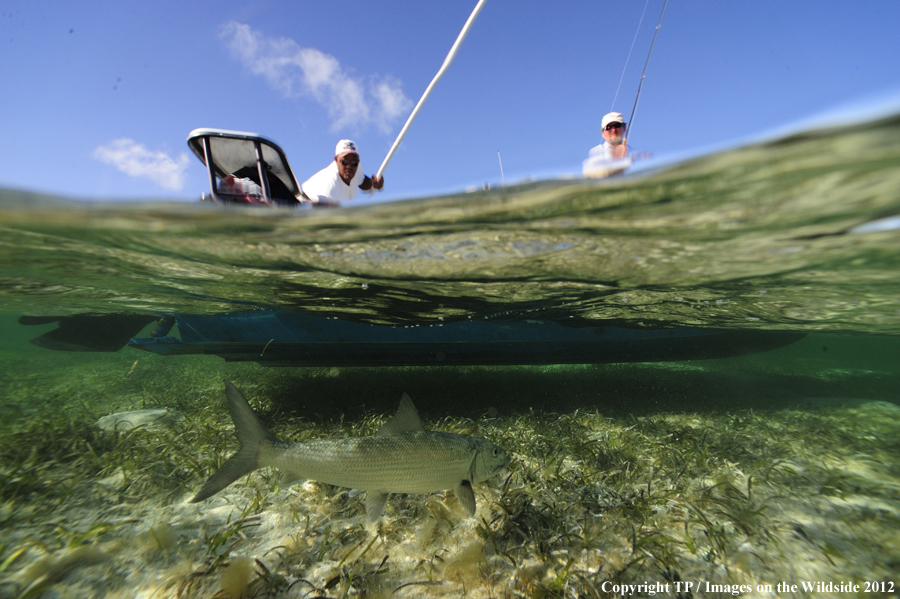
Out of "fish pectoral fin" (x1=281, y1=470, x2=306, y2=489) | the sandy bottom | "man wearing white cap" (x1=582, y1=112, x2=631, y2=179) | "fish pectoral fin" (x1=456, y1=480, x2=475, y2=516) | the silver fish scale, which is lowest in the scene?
the sandy bottom

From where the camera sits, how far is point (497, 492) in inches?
186

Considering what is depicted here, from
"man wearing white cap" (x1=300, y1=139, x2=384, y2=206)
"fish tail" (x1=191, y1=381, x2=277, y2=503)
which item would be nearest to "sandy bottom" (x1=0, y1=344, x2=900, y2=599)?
"fish tail" (x1=191, y1=381, x2=277, y2=503)

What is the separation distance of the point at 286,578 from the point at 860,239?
9410 millimetres

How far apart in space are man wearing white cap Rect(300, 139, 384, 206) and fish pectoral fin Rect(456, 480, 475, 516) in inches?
237

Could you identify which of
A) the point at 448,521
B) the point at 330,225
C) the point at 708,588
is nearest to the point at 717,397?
the point at 708,588

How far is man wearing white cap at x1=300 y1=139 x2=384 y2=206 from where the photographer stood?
7312 mm

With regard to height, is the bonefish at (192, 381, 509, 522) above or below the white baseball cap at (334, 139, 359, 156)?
below

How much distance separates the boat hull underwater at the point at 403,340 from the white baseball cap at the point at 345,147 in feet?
16.4

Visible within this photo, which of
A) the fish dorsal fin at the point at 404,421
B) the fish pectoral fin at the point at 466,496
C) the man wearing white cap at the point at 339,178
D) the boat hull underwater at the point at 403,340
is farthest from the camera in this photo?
the boat hull underwater at the point at 403,340

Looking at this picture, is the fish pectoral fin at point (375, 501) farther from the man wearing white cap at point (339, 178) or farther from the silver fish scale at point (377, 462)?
the man wearing white cap at point (339, 178)

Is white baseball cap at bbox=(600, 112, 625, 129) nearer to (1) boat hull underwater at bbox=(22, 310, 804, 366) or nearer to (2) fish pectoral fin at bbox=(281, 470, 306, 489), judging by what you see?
(1) boat hull underwater at bbox=(22, 310, 804, 366)

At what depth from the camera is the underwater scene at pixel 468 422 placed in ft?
11.7

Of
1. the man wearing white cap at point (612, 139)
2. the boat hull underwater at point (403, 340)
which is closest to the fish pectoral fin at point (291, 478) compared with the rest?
the boat hull underwater at point (403, 340)

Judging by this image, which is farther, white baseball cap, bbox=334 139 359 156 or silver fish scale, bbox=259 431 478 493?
white baseball cap, bbox=334 139 359 156
